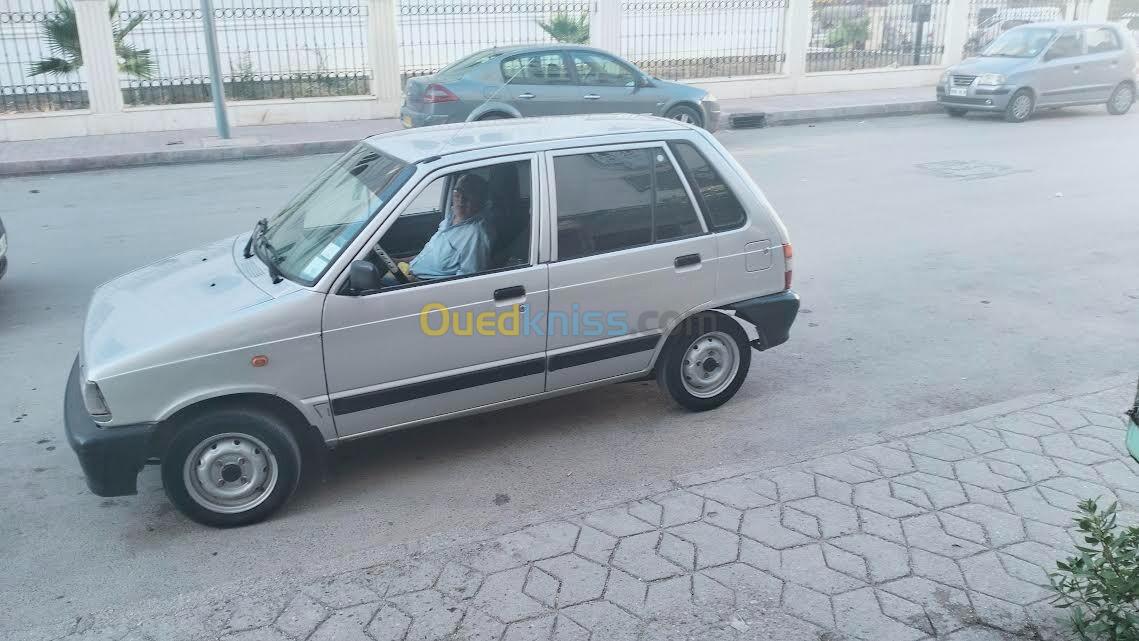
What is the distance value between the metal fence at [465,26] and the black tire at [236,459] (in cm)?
1442

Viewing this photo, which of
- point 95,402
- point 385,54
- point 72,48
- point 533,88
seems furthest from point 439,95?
point 95,402

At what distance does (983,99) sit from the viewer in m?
17.2

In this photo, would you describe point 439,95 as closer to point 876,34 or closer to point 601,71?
point 601,71

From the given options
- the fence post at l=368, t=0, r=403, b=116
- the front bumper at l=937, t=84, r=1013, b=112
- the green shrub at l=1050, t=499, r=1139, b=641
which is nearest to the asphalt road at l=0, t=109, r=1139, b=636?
the green shrub at l=1050, t=499, r=1139, b=641

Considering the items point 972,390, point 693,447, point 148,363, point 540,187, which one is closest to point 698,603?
point 693,447

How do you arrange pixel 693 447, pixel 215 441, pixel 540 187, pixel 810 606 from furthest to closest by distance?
pixel 693 447
pixel 540 187
pixel 215 441
pixel 810 606

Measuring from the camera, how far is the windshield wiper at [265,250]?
4555 millimetres

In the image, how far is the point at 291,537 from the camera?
430cm

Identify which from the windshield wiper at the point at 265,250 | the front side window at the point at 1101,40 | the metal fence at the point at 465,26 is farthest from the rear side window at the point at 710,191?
the front side window at the point at 1101,40

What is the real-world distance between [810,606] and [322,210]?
10.3ft

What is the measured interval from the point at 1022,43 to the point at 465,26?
418 inches

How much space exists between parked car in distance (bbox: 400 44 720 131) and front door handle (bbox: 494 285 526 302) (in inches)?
350

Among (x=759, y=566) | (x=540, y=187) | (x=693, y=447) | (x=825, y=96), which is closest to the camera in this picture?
(x=759, y=566)

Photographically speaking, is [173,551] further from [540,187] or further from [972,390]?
[972,390]
